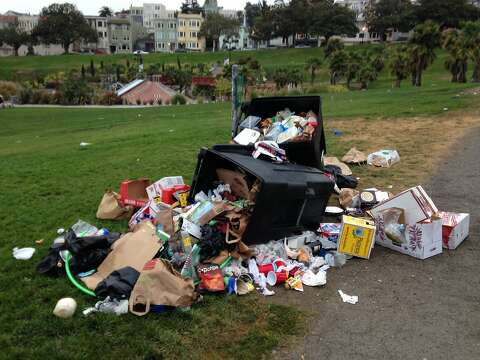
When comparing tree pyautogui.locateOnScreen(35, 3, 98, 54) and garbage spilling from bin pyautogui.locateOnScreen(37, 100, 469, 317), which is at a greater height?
tree pyautogui.locateOnScreen(35, 3, 98, 54)

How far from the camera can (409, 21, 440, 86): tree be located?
1357 inches

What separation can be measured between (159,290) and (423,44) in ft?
121

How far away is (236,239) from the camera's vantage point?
14.3 feet

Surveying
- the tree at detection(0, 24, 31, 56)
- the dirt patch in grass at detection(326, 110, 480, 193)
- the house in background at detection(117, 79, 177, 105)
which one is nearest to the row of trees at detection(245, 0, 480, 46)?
the tree at detection(0, 24, 31, 56)

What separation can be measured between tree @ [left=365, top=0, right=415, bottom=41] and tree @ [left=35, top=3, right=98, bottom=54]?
57.1 m

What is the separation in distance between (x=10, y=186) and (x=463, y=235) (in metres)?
6.76

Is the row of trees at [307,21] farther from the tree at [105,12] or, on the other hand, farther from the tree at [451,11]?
the tree at [105,12]

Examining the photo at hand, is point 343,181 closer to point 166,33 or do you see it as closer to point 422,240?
point 422,240

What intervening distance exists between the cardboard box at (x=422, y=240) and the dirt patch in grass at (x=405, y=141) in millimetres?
2234

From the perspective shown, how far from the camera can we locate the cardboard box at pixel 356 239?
14.7 feet

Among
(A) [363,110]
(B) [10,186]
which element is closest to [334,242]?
(B) [10,186]

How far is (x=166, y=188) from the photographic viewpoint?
559cm

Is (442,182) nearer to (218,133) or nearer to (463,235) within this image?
(463,235)

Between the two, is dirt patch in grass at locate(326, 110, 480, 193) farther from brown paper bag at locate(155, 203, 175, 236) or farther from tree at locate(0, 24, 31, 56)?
tree at locate(0, 24, 31, 56)
